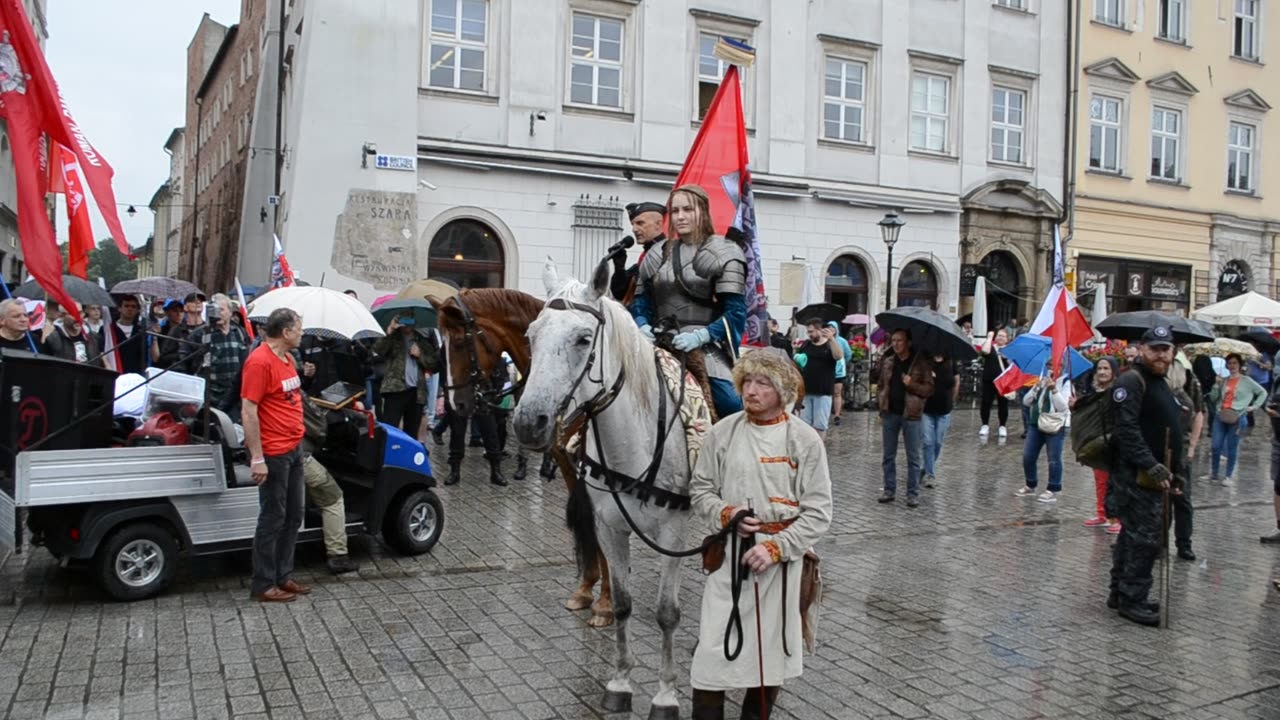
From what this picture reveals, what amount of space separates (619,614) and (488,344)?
208cm

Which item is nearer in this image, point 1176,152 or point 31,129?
point 31,129

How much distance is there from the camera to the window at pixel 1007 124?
25688 millimetres

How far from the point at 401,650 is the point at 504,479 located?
5553mm

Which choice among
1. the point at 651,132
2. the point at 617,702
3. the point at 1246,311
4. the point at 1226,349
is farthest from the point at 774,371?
the point at 651,132

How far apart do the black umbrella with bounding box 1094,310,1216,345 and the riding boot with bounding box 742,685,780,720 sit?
454 centimetres

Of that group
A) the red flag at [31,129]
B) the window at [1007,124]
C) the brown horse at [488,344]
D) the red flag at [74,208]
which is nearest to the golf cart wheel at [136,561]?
the red flag at [31,129]

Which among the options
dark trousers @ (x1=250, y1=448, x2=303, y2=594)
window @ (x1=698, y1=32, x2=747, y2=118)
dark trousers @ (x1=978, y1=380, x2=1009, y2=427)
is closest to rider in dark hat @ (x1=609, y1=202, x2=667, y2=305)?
dark trousers @ (x1=250, y1=448, x2=303, y2=594)

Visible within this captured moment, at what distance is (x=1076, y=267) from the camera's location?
1044 inches

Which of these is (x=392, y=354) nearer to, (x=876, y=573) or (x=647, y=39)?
(x=876, y=573)

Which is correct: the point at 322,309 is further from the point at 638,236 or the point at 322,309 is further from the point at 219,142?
the point at 219,142

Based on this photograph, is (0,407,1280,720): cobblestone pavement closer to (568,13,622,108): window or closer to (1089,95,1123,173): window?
(568,13,622,108): window

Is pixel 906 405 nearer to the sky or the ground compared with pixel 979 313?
nearer to the ground

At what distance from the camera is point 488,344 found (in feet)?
20.1

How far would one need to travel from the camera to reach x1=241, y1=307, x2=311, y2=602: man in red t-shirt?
20.4 feet
